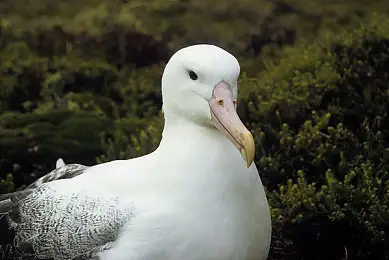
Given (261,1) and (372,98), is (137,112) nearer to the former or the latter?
(372,98)

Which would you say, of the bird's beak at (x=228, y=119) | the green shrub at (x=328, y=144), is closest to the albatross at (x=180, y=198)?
the bird's beak at (x=228, y=119)

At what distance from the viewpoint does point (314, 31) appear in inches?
316

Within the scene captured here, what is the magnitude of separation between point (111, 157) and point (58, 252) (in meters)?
1.90

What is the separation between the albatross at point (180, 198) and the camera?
2.78 metres

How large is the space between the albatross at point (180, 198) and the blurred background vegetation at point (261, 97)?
2.58 feet

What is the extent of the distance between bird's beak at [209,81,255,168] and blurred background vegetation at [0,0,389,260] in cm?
104

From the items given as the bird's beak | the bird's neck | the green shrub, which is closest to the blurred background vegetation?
the green shrub

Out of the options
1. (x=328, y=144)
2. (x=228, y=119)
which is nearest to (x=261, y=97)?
(x=328, y=144)

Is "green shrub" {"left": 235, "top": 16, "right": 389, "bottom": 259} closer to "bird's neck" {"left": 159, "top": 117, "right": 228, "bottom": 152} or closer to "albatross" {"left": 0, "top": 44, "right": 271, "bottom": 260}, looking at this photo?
"albatross" {"left": 0, "top": 44, "right": 271, "bottom": 260}

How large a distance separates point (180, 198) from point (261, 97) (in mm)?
1953

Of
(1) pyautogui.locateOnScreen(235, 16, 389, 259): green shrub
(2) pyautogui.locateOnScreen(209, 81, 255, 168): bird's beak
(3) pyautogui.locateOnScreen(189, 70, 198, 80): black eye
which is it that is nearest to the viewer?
(2) pyautogui.locateOnScreen(209, 81, 255, 168): bird's beak

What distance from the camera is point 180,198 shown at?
2.84 meters

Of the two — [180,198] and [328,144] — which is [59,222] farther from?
[328,144]

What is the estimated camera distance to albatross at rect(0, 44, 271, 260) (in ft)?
9.13
